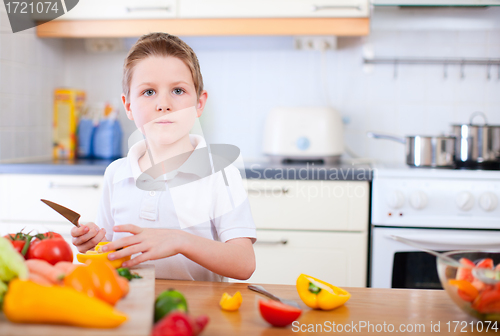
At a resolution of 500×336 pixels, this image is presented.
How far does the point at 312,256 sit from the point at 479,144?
80 cm

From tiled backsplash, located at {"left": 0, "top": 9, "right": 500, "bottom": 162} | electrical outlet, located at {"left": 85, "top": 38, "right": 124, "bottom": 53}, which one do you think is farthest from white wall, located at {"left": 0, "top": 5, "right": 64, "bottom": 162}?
electrical outlet, located at {"left": 85, "top": 38, "right": 124, "bottom": 53}

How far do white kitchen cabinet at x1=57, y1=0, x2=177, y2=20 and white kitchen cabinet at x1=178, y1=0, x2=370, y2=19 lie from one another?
0.20ft

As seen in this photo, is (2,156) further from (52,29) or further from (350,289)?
(350,289)

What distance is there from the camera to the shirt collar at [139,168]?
0.99 meters

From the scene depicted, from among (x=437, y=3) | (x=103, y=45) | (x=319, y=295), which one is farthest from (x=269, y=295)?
(x=103, y=45)

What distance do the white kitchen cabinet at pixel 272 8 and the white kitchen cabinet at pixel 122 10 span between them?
0.06m

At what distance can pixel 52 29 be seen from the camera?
2014 millimetres

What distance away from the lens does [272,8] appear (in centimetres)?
186

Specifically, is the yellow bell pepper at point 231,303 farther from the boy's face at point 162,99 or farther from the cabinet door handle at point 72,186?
the cabinet door handle at point 72,186

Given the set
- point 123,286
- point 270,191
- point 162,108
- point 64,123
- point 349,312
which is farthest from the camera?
point 64,123

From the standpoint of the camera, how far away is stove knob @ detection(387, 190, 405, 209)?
1607mm

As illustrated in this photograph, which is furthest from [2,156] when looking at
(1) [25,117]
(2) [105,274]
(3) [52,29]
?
(2) [105,274]

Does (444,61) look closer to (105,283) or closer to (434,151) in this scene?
(434,151)

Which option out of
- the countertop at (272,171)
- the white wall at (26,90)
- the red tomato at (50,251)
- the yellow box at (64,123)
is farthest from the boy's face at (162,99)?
the yellow box at (64,123)
